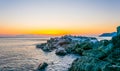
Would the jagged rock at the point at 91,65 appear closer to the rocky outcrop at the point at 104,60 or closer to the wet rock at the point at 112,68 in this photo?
the rocky outcrop at the point at 104,60

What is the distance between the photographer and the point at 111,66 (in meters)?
26.4

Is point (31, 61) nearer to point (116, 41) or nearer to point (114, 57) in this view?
point (116, 41)

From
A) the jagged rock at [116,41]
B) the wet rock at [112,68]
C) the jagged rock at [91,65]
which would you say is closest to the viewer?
the wet rock at [112,68]

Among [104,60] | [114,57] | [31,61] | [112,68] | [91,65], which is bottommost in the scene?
[31,61]

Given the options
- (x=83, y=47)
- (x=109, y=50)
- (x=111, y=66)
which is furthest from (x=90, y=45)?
(x=111, y=66)

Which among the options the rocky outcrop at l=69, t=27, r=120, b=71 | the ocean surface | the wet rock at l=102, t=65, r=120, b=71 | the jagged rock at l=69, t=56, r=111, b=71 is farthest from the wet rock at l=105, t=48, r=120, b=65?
the ocean surface

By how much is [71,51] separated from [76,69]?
48.4 meters

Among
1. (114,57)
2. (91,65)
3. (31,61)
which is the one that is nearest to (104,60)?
(114,57)

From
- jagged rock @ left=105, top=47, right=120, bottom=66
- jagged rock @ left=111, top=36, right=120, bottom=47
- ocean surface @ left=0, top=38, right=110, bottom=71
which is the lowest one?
ocean surface @ left=0, top=38, right=110, bottom=71

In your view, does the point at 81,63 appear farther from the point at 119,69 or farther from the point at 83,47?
the point at 83,47

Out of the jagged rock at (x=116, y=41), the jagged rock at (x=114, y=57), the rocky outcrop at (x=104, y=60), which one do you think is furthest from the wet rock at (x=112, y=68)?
the jagged rock at (x=116, y=41)

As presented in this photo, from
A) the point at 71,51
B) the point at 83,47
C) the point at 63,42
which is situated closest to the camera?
the point at 83,47

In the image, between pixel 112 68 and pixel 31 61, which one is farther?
pixel 31 61

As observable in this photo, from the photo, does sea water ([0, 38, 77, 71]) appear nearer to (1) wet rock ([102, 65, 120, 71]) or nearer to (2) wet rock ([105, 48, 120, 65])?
(2) wet rock ([105, 48, 120, 65])
